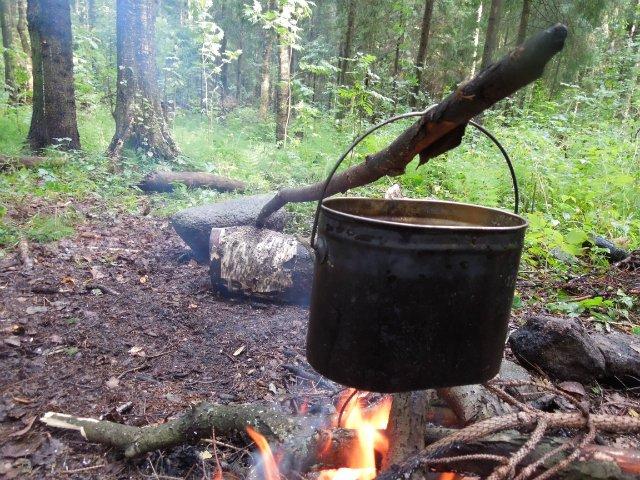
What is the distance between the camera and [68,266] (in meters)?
4.18

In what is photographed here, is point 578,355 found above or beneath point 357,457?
above

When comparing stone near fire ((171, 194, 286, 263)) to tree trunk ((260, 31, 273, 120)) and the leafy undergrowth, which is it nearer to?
the leafy undergrowth

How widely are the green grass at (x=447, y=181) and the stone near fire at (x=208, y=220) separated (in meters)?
0.70

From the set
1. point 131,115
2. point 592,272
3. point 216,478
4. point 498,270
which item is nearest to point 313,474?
point 216,478

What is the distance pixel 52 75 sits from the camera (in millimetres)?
7297

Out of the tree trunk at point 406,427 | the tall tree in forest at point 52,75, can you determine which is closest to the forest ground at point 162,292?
the tall tree in forest at point 52,75

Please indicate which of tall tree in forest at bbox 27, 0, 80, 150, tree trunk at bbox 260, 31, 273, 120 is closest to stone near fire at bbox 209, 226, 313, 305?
tall tree in forest at bbox 27, 0, 80, 150

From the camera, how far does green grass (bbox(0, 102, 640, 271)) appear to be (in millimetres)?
5113

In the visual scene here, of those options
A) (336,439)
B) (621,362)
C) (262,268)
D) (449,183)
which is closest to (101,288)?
(262,268)

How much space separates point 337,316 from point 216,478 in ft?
3.30

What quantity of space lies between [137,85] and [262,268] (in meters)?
5.38

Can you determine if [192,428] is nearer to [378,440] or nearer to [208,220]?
[378,440]

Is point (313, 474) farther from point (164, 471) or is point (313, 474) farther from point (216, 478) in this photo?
point (164, 471)

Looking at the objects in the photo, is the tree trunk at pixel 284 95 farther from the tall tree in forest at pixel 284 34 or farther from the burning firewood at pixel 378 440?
the burning firewood at pixel 378 440
